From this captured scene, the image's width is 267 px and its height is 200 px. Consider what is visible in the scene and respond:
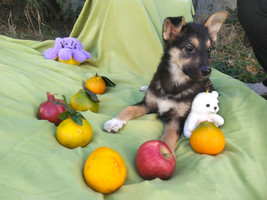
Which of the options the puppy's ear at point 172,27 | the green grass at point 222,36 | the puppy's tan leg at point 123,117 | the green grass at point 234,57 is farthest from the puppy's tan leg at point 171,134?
the green grass at point 222,36

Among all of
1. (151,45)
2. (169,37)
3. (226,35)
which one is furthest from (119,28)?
(226,35)

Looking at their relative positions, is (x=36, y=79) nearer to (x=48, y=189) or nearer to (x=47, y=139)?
(x=47, y=139)

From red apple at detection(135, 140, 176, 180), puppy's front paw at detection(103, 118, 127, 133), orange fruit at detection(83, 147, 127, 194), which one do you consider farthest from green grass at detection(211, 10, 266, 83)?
orange fruit at detection(83, 147, 127, 194)

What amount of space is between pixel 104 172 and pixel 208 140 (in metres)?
0.93

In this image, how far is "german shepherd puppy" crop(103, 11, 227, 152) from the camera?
255 cm

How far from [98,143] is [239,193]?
3.68ft

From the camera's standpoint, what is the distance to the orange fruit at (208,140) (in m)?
2.07

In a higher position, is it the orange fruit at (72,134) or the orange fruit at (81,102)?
the orange fruit at (72,134)

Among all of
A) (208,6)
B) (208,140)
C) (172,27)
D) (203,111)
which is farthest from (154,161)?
(208,6)

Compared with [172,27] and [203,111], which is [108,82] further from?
[203,111]

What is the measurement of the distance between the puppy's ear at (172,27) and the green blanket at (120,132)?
2.91 ft

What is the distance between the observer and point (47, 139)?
1.97m

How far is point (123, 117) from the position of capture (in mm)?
2541

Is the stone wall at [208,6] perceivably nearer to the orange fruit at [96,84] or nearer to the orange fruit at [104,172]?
the orange fruit at [96,84]
